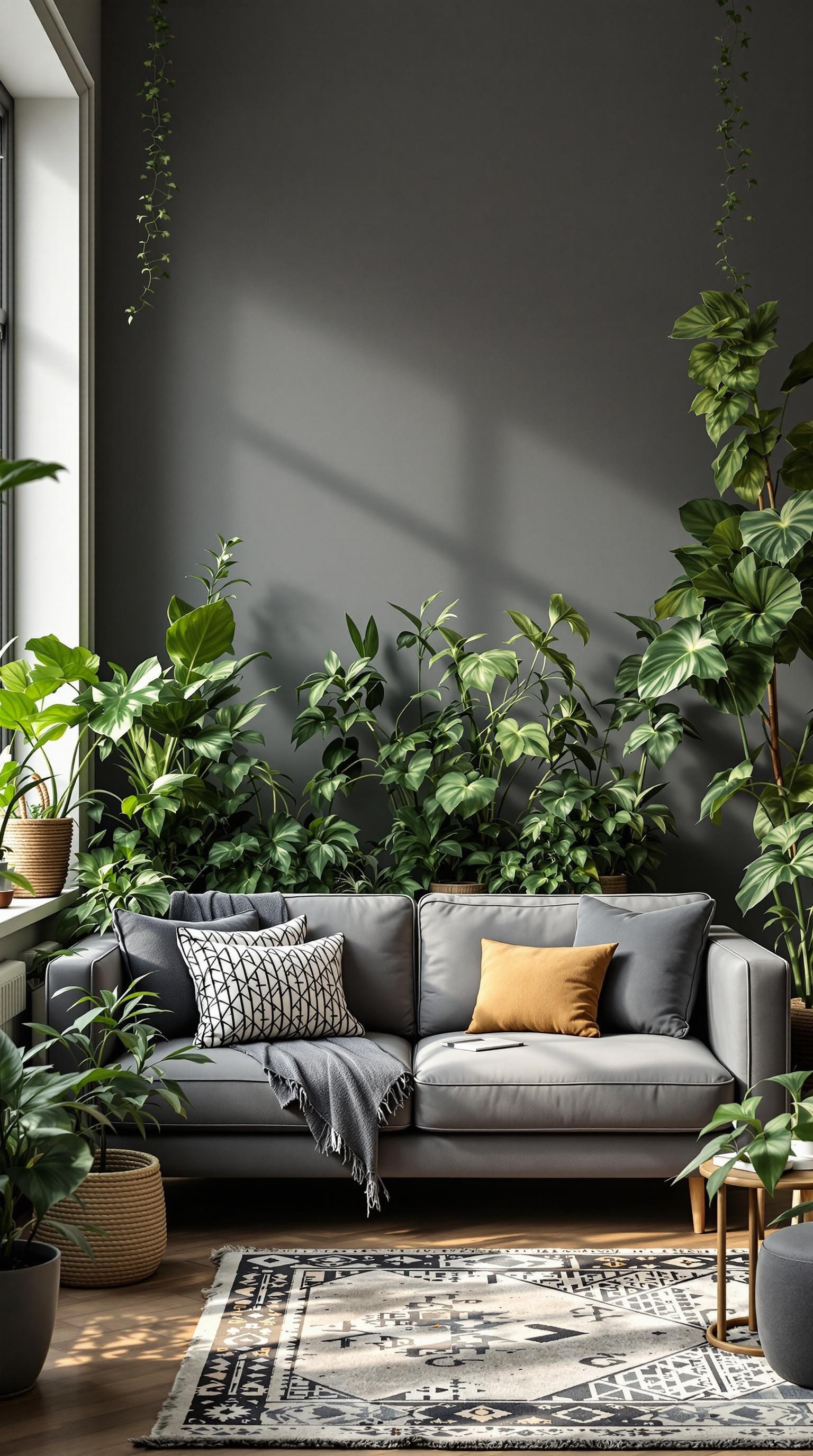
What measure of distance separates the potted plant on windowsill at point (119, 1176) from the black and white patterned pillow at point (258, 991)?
11.5 inches

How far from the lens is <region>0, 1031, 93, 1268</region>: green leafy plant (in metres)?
2.42

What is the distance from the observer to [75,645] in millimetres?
4418

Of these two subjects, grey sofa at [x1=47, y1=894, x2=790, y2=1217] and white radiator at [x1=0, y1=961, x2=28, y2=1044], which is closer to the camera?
grey sofa at [x1=47, y1=894, x2=790, y2=1217]

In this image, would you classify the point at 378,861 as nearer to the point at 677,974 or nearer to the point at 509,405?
the point at 677,974

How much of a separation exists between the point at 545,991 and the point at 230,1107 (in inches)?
36.4

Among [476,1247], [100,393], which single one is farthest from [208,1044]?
[100,393]

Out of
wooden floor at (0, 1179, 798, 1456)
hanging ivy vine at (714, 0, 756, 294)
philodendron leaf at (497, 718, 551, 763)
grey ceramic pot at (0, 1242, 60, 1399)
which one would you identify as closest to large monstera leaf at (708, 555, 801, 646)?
philodendron leaf at (497, 718, 551, 763)

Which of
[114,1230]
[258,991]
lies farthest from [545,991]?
[114,1230]

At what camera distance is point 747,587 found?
13.3 ft

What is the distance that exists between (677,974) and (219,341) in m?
2.69

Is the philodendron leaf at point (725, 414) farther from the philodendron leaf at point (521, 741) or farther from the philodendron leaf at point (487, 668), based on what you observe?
the philodendron leaf at point (521, 741)

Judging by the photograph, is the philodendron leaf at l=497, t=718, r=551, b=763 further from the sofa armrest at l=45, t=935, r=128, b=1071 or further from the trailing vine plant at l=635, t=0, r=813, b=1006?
the sofa armrest at l=45, t=935, r=128, b=1071

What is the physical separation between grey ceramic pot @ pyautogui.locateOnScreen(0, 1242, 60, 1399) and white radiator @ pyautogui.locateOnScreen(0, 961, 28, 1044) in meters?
1.03

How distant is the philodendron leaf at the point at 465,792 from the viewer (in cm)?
418
